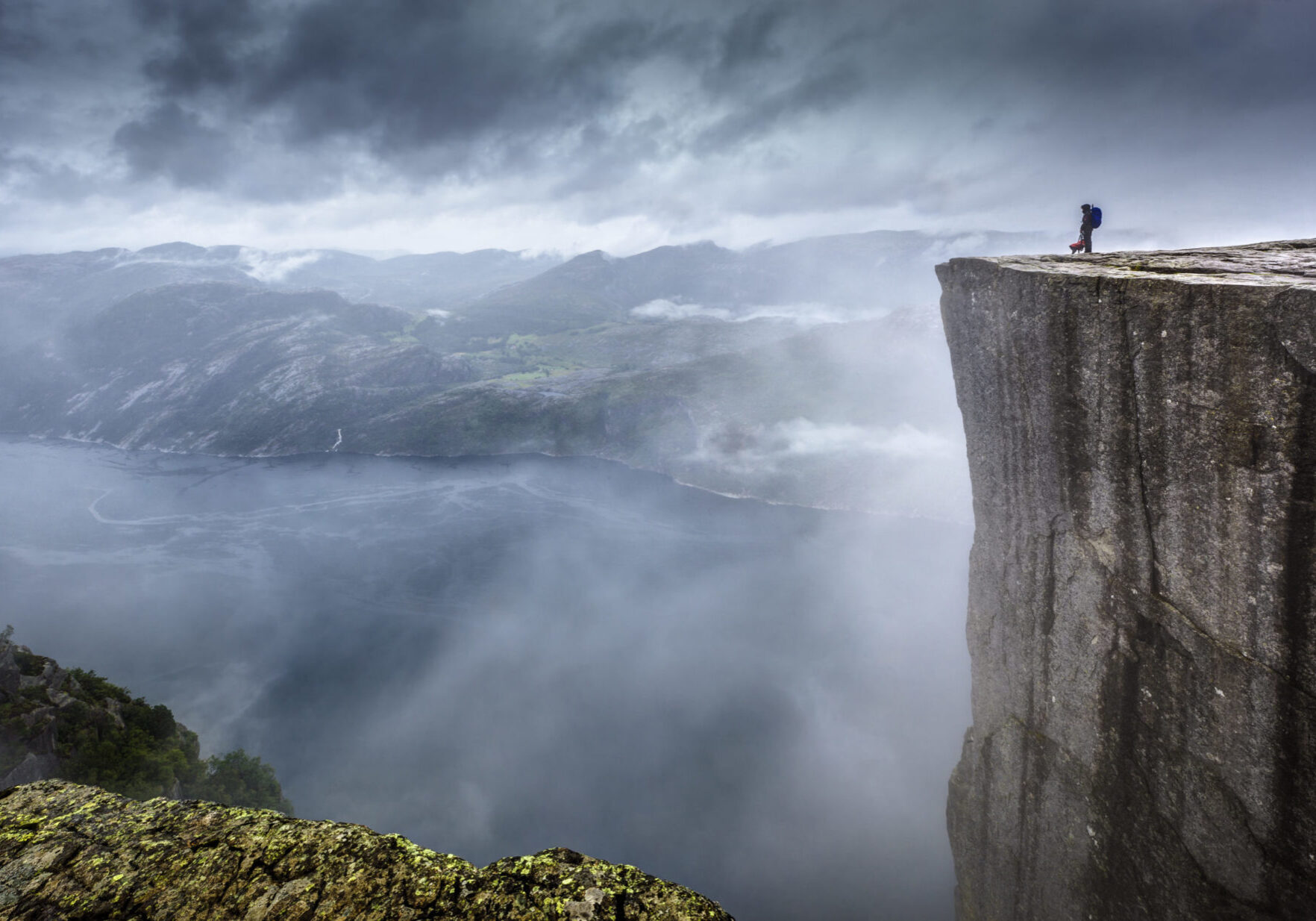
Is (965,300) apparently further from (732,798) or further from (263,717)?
(263,717)

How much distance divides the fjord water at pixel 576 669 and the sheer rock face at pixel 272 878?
6761 cm

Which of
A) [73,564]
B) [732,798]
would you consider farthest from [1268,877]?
[73,564]

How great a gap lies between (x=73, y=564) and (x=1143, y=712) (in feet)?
695

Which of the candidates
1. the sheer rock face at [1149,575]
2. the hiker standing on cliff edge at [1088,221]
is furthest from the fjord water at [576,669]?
the hiker standing on cliff edge at [1088,221]

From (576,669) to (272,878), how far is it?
105826 mm

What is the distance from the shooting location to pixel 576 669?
107 metres

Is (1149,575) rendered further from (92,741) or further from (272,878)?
(92,741)

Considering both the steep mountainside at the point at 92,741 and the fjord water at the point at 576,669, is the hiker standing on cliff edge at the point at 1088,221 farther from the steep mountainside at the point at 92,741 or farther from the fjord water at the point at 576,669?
the steep mountainside at the point at 92,741

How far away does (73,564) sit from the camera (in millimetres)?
148875

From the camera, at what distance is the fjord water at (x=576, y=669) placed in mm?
69625

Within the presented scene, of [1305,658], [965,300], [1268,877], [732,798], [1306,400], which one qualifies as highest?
[965,300]

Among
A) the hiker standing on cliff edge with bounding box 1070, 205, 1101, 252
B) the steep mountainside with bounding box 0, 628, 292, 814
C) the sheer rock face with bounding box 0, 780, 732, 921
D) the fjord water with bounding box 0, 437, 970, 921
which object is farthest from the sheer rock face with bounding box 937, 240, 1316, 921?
the steep mountainside with bounding box 0, 628, 292, 814

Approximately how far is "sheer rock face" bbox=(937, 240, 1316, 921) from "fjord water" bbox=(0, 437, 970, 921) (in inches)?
1970

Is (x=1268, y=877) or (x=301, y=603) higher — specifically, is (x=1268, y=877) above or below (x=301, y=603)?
above
